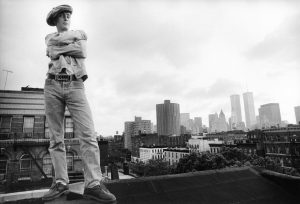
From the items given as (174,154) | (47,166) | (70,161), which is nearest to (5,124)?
(47,166)

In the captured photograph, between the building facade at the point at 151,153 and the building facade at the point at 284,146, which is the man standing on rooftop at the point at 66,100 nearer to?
the building facade at the point at 284,146

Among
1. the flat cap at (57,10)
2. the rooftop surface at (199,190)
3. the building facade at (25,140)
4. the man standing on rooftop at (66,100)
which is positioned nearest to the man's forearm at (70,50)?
the man standing on rooftop at (66,100)

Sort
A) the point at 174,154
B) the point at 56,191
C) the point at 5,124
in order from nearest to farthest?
the point at 56,191, the point at 5,124, the point at 174,154

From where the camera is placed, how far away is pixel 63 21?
3537mm

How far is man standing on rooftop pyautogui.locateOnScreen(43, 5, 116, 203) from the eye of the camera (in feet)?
10.3

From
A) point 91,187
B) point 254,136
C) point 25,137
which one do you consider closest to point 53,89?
point 91,187

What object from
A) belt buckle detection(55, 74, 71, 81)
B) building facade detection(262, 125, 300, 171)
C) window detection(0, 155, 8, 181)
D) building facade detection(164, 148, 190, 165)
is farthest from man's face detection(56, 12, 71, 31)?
building facade detection(164, 148, 190, 165)

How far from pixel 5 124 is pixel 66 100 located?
51.6 ft

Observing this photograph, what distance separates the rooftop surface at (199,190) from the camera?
383 centimetres

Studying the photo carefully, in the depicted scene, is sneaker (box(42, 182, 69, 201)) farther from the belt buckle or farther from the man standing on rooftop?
the belt buckle

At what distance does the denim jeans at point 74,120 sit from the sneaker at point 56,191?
0.08 meters

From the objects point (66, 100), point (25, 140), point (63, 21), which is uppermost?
point (63, 21)

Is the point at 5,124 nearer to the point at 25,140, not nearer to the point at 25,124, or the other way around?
the point at 25,124

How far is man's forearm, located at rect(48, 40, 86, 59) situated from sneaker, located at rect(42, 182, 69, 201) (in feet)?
6.57
